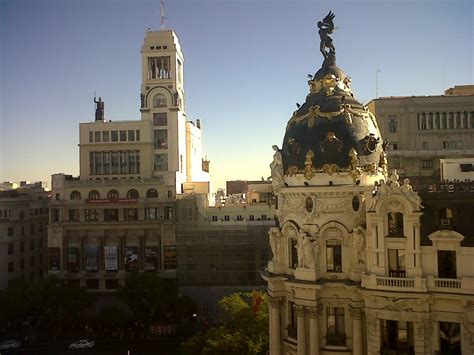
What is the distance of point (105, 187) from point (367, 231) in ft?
200

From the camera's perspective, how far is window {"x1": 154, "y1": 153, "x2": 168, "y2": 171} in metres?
96.6

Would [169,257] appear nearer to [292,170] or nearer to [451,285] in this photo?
[292,170]

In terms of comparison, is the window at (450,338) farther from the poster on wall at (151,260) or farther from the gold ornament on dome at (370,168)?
the poster on wall at (151,260)

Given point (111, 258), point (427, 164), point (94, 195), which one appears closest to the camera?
point (427, 164)

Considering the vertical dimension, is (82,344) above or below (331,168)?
below

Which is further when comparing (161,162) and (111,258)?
(161,162)

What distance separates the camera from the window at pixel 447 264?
1439 inches

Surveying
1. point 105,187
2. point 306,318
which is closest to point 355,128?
point 306,318

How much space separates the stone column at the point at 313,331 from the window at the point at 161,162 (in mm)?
60597

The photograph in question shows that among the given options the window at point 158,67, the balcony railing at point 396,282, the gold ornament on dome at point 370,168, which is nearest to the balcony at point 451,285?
the balcony railing at point 396,282

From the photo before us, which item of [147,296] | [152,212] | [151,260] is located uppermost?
[152,212]

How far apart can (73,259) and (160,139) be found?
2754 cm

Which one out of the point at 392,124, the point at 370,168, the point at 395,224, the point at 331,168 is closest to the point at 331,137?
the point at 331,168

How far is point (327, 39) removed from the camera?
47875 millimetres
